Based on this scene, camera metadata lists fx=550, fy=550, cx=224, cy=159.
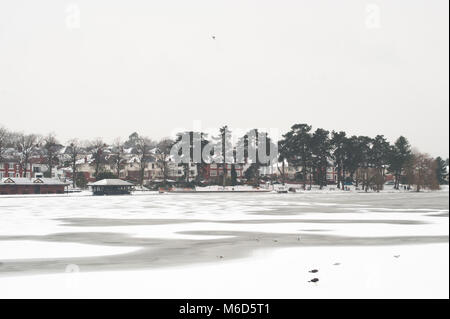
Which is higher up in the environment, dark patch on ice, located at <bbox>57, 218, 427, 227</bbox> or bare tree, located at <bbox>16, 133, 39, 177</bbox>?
bare tree, located at <bbox>16, 133, 39, 177</bbox>

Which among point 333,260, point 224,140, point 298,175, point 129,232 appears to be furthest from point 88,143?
point 333,260

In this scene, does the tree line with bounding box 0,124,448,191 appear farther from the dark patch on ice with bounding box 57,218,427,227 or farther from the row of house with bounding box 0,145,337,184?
the dark patch on ice with bounding box 57,218,427,227

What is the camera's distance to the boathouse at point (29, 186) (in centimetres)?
9688

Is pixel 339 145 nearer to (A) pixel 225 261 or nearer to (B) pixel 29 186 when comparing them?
(B) pixel 29 186

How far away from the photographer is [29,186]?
3920 inches

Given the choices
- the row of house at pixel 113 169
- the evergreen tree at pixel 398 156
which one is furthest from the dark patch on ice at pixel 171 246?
the evergreen tree at pixel 398 156

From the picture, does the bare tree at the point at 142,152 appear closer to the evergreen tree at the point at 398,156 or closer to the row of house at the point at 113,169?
the row of house at the point at 113,169

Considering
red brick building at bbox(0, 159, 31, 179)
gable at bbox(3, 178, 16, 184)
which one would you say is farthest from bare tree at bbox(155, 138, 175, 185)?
gable at bbox(3, 178, 16, 184)

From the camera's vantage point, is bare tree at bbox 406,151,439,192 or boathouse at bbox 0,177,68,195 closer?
boathouse at bbox 0,177,68,195

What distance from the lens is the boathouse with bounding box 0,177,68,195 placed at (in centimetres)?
9688

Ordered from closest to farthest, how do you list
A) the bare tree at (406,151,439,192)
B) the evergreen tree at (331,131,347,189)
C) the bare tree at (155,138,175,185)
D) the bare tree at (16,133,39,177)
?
1. the bare tree at (16,133,39,177)
2. the bare tree at (406,151,439,192)
3. the bare tree at (155,138,175,185)
4. the evergreen tree at (331,131,347,189)

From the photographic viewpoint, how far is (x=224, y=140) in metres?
150

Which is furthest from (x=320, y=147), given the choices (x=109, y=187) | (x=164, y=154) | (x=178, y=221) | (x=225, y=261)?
(x=225, y=261)

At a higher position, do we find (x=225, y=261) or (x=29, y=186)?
(x=225, y=261)
